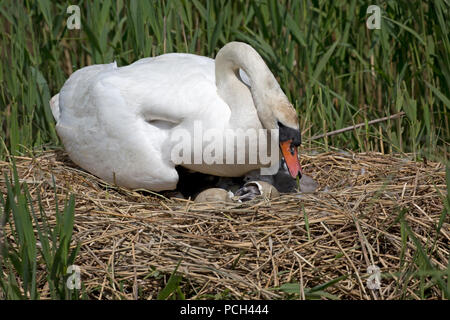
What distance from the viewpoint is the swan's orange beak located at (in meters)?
4.36

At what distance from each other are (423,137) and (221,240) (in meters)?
2.33

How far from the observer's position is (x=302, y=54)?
5.71m

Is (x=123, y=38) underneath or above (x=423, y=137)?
above

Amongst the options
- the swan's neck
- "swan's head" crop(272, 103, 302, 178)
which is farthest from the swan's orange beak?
the swan's neck

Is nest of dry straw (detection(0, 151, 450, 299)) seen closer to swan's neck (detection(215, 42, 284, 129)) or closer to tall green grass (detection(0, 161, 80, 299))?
tall green grass (detection(0, 161, 80, 299))

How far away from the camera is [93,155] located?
481 cm

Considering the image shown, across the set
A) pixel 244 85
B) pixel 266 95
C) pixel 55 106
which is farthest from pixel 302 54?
pixel 55 106

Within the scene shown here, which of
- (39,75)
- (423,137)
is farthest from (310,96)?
(39,75)

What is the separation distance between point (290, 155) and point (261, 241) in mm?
701

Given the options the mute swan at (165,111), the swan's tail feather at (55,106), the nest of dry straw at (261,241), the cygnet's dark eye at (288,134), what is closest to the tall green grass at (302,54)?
the swan's tail feather at (55,106)

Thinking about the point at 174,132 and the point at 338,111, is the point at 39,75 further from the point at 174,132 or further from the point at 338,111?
the point at 338,111

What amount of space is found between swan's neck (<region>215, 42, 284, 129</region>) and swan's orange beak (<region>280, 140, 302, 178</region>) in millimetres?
130

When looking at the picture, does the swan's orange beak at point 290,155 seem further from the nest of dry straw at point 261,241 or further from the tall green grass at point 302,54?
the tall green grass at point 302,54

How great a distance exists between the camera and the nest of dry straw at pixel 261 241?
11.7ft
